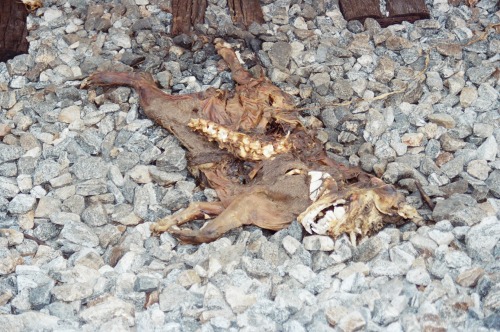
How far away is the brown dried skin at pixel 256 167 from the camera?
3.54 metres

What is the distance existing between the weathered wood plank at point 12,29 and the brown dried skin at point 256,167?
72 centimetres

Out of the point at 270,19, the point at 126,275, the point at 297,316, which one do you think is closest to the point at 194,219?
the point at 126,275

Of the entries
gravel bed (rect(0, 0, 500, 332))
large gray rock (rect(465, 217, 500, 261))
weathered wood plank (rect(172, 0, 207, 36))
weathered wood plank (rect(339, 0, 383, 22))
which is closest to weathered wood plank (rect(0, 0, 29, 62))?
gravel bed (rect(0, 0, 500, 332))

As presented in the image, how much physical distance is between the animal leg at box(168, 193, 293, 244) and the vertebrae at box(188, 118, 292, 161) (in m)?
0.29

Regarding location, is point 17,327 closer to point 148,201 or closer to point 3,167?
point 148,201

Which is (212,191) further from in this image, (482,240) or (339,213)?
(482,240)

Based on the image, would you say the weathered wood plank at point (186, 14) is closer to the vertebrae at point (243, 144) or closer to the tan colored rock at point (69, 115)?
the tan colored rock at point (69, 115)

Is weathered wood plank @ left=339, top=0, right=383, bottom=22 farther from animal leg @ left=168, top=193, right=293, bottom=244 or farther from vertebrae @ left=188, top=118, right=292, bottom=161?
animal leg @ left=168, top=193, right=293, bottom=244

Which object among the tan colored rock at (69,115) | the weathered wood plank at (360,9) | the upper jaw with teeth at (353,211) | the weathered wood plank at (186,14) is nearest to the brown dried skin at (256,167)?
the upper jaw with teeth at (353,211)

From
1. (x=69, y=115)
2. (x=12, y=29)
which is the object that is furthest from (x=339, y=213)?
(x=12, y=29)

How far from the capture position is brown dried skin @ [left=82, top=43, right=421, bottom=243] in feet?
11.6

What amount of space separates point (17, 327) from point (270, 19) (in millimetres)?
2889

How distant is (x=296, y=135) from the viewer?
3908 millimetres

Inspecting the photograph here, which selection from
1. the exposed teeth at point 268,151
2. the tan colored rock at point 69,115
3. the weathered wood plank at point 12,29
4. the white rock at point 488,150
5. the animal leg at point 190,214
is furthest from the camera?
the weathered wood plank at point 12,29
